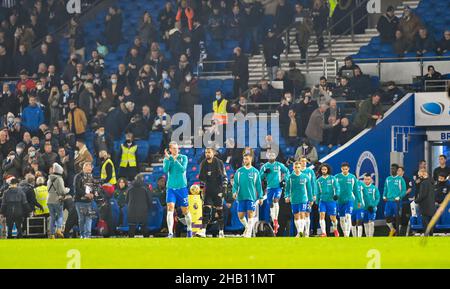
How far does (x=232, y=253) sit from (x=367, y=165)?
13880mm

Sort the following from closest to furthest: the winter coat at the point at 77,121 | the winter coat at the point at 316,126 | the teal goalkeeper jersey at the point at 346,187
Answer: the teal goalkeeper jersey at the point at 346,187
the winter coat at the point at 316,126
the winter coat at the point at 77,121

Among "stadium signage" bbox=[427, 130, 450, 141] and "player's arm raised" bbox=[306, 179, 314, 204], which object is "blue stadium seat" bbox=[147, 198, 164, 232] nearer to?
Answer: "player's arm raised" bbox=[306, 179, 314, 204]

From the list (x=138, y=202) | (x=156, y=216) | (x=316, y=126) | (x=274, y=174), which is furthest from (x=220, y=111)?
(x=274, y=174)

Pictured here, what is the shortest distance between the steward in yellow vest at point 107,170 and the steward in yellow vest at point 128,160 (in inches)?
31.1

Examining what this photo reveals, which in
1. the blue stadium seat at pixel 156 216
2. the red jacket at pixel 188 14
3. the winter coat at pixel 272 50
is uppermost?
the red jacket at pixel 188 14

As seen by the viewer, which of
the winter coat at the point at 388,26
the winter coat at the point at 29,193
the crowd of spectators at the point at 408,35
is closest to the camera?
the winter coat at the point at 29,193

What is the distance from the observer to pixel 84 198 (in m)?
28.6

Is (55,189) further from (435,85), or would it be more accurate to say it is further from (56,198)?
(435,85)

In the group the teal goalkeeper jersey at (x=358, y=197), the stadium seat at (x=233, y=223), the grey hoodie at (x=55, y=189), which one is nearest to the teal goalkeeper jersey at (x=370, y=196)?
the teal goalkeeper jersey at (x=358, y=197)

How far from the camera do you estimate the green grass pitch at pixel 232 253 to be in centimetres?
1839

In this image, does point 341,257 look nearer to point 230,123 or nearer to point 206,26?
point 230,123

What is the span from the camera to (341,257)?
1906cm

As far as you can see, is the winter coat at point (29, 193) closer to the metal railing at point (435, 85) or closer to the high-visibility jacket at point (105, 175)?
the high-visibility jacket at point (105, 175)

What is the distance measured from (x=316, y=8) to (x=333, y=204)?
33.7 feet
